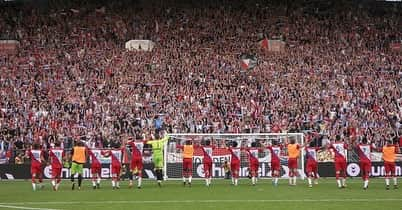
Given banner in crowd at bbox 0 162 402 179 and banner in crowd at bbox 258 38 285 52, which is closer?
banner in crowd at bbox 0 162 402 179

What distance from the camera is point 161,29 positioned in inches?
2121

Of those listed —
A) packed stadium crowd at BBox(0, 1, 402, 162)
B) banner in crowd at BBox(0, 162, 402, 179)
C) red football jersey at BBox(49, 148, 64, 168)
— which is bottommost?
banner in crowd at BBox(0, 162, 402, 179)

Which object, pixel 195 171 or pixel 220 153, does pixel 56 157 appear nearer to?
pixel 195 171

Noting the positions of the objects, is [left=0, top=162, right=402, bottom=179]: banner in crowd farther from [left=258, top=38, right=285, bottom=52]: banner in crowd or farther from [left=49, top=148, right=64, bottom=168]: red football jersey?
[left=258, top=38, right=285, bottom=52]: banner in crowd

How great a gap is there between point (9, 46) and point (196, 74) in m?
12.9

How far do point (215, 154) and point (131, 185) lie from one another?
6.16m

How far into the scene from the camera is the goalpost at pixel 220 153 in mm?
36031

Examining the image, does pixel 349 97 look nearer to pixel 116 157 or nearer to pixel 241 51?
pixel 241 51

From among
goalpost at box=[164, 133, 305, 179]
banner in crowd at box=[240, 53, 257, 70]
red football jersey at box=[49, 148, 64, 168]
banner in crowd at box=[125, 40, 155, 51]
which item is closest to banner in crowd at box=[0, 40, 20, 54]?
banner in crowd at box=[125, 40, 155, 51]

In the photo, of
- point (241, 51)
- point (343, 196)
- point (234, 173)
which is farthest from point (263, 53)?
point (343, 196)

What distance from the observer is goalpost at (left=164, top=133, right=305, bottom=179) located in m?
36.0

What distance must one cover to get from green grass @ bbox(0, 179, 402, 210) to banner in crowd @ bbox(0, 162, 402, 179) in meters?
3.77

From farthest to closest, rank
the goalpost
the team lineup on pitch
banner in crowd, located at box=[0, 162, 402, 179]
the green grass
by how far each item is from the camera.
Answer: banner in crowd, located at box=[0, 162, 402, 179] < the goalpost < the team lineup on pitch < the green grass

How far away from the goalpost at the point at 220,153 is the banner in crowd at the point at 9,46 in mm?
18743
